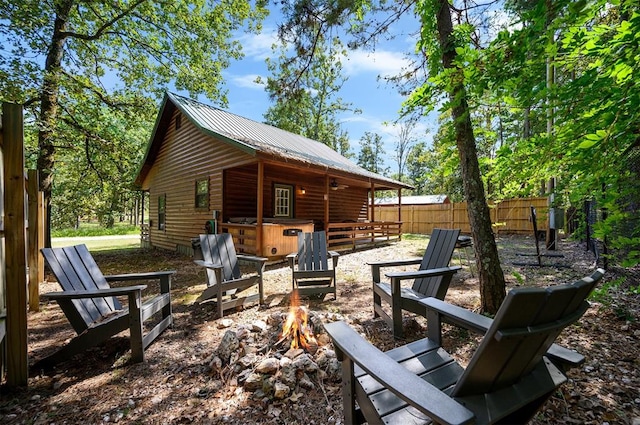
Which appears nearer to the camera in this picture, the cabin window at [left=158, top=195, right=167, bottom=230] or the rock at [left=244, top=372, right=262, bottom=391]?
the rock at [left=244, top=372, right=262, bottom=391]

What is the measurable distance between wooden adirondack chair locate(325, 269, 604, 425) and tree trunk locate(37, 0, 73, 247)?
8398 millimetres

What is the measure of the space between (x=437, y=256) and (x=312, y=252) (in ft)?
6.80

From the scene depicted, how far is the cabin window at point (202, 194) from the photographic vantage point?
9.00 metres

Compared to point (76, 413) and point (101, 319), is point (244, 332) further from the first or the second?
point (101, 319)

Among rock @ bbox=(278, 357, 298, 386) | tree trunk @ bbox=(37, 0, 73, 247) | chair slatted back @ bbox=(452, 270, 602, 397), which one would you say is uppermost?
tree trunk @ bbox=(37, 0, 73, 247)

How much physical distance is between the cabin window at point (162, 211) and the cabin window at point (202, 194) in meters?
2.88

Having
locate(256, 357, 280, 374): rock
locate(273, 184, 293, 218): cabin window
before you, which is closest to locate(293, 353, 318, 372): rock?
locate(256, 357, 280, 374): rock

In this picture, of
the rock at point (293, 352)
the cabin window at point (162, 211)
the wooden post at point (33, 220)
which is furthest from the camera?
the cabin window at point (162, 211)

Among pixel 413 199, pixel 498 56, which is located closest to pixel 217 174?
pixel 498 56

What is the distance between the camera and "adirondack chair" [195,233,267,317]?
3510mm

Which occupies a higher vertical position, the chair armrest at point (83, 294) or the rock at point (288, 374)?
the chair armrest at point (83, 294)

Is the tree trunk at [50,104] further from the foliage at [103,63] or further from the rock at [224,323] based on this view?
the rock at [224,323]

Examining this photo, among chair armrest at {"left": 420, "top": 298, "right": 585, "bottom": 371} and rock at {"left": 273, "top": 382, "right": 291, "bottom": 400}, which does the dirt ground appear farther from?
chair armrest at {"left": 420, "top": 298, "right": 585, "bottom": 371}

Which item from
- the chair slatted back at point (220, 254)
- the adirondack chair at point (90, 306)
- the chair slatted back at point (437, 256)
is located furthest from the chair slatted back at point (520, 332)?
the chair slatted back at point (220, 254)
